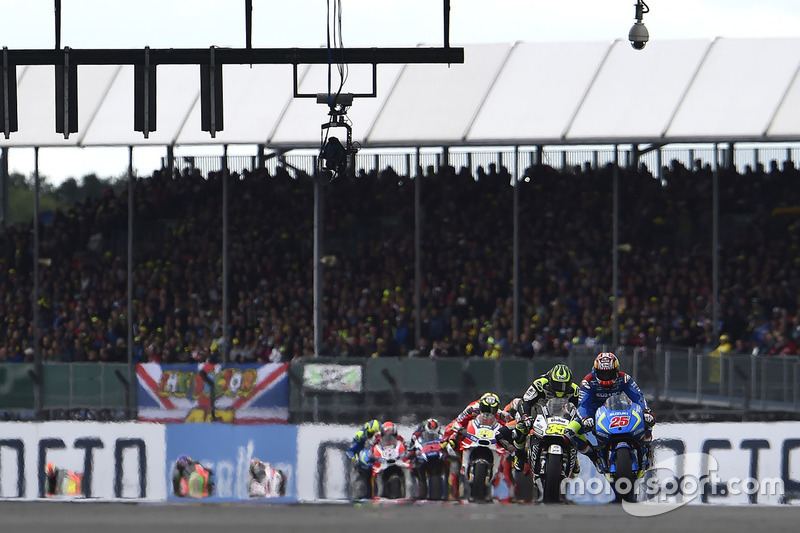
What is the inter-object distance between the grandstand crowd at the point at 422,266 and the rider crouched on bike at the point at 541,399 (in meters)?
8.12

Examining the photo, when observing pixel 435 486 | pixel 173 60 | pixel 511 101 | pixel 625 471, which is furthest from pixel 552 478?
pixel 511 101

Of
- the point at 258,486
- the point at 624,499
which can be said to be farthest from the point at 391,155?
the point at 624,499

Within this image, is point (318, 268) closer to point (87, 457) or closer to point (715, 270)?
point (715, 270)

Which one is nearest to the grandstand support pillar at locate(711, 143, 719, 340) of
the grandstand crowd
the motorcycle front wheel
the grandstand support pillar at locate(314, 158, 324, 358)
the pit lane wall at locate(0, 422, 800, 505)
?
the grandstand crowd

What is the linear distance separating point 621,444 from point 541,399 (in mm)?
1302

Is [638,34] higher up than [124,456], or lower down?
higher up

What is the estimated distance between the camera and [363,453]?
17.8 meters

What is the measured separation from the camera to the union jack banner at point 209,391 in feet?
68.8

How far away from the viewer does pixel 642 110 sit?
26.3 meters

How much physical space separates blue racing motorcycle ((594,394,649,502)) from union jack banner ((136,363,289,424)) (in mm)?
7193

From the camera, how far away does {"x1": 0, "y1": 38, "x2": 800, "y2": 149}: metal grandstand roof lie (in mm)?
26078

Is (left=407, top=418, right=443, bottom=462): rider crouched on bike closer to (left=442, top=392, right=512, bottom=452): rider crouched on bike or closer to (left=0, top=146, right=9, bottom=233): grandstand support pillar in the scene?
(left=442, top=392, right=512, bottom=452): rider crouched on bike

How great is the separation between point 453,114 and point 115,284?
803 centimetres

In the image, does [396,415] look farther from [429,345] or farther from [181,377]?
[429,345]
